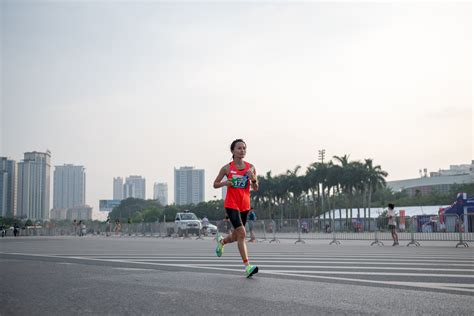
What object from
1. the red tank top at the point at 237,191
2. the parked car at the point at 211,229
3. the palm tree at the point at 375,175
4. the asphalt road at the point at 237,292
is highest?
the palm tree at the point at 375,175

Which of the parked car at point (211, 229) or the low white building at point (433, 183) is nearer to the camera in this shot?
the parked car at point (211, 229)

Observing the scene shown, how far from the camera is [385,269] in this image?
7746 mm

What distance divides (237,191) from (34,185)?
6616 inches

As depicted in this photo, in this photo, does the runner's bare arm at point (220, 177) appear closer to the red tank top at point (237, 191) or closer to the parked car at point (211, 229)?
the red tank top at point (237, 191)

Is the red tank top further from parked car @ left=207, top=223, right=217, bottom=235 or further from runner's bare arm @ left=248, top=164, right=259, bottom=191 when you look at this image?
parked car @ left=207, top=223, right=217, bottom=235

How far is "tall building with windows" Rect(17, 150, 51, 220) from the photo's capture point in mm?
153250

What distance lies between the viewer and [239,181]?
714 cm

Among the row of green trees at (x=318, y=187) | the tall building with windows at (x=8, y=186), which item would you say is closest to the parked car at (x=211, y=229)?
the row of green trees at (x=318, y=187)

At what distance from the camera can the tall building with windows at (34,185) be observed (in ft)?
503

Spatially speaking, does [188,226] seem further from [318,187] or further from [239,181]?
[318,187]

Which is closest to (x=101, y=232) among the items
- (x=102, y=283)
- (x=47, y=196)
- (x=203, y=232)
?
(x=203, y=232)

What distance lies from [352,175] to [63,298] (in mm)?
81052

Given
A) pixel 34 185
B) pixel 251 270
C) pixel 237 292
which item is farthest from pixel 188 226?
pixel 34 185

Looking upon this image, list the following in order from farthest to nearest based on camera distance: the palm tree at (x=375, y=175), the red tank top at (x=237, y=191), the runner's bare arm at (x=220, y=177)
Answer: the palm tree at (x=375, y=175) < the runner's bare arm at (x=220, y=177) < the red tank top at (x=237, y=191)
